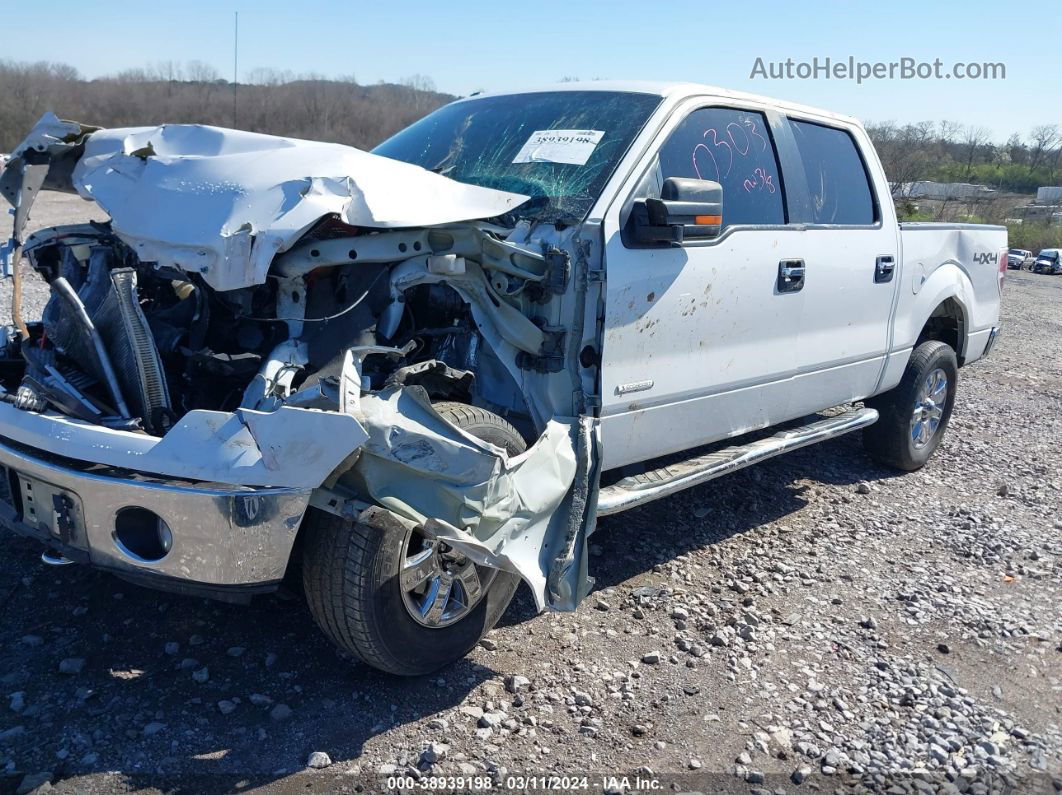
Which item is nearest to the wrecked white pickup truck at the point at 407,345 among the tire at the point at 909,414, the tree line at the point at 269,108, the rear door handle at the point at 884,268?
the rear door handle at the point at 884,268

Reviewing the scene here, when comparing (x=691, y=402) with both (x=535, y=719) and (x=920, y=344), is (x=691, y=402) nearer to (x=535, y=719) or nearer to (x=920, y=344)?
(x=535, y=719)

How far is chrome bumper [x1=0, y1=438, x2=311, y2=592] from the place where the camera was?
2.38 m

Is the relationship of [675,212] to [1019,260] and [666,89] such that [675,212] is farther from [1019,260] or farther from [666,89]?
[1019,260]

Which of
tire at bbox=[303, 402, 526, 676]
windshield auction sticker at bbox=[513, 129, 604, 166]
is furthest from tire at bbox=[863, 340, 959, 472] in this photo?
tire at bbox=[303, 402, 526, 676]

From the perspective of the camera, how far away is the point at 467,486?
264cm

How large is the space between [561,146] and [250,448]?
1979 mm

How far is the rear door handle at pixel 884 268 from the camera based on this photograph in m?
4.72

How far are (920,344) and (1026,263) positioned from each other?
110ft

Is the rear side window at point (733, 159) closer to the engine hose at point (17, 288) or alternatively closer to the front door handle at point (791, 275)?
the front door handle at point (791, 275)

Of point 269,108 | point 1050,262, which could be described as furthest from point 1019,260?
point 269,108

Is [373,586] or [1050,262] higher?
[373,586]

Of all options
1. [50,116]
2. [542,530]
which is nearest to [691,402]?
[542,530]

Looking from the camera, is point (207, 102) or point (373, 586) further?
point (207, 102)

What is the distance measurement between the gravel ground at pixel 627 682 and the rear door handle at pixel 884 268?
144 cm
